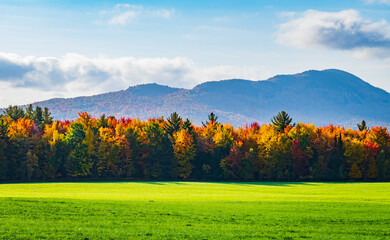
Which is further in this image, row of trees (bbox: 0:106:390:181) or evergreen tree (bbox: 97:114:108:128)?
evergreen tree (bbox: 97:114:108:128)

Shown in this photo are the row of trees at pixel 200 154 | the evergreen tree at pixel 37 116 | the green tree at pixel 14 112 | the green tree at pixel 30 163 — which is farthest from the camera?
the evergreen tree at pixel 37 116

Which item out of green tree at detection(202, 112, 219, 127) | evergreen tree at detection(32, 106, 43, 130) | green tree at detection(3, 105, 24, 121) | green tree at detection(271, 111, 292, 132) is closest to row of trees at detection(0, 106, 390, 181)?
green tree at detection(271, 111, 292, 132)

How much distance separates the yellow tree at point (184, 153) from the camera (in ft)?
341

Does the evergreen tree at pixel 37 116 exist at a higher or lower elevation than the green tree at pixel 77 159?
higher

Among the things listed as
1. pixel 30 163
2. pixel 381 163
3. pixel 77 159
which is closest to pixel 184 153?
pixel 77 159

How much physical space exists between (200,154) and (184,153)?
4.32m

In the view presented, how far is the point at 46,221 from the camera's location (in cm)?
2673

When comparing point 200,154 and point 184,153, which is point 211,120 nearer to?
point 200,154

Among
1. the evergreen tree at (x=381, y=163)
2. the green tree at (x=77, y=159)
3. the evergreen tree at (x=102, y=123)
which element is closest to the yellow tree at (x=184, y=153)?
the green tree at (x=77, y=159)

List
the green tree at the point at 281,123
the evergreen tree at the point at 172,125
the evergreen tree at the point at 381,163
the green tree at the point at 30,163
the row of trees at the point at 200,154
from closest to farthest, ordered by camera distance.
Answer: the green tree at the point at 30,163
the row of trees at the point at 200,154
the evergreen tree at the point at 381,163
the evergreen tree at the point at 172,125
the green tree at the point at 281,123

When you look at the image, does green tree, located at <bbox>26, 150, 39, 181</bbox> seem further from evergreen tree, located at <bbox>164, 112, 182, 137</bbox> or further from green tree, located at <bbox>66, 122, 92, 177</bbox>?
evergreen tree, located at <bbox>164, 112, 182, 137</bbox>

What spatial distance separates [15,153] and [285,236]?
80842 mm

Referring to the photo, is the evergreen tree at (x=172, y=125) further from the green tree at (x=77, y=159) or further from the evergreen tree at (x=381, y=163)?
the evergreen tree at (x=381, y=163)

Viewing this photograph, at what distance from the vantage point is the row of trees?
321ft
